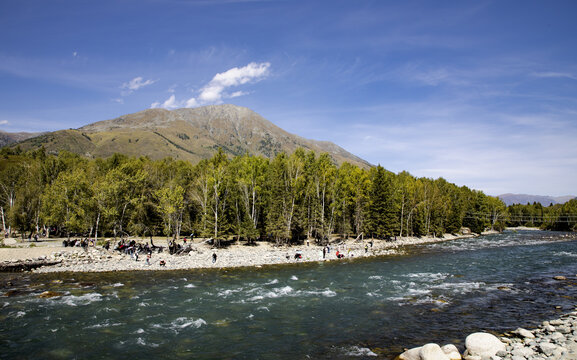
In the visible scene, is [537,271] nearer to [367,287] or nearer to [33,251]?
[367,287]

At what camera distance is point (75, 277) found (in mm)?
34375

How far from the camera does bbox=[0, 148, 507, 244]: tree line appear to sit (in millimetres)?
53406

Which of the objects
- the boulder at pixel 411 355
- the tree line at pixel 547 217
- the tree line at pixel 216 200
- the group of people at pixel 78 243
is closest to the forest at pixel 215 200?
the tree line at pixel 216 200

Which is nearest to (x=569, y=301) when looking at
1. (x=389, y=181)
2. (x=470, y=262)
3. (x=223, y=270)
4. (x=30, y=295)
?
(x=470, y=262)

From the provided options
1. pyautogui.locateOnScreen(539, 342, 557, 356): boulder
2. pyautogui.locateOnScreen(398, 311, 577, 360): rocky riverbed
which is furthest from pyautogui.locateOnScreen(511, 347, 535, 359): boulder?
pyautogui.locateOnScreen(539, 342, 557, 356): boulder

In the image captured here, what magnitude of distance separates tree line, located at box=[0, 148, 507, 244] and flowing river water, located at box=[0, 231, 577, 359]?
20394 millimetres

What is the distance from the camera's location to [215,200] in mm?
56812

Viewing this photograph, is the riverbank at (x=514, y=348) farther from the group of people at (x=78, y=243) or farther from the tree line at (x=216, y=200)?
the group of people at (x=78, y=243)

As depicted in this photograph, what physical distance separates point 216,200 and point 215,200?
1757mm

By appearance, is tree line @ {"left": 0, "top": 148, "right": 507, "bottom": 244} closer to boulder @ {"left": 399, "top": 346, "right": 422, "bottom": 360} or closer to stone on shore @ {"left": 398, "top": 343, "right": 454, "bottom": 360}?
boulder @ {"left": 399, "top": 346, "right": 422, "bottom": 360}

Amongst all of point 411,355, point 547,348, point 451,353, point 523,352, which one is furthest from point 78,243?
point 547,348

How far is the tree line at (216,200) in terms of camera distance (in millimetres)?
53406

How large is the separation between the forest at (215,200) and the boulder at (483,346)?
44331 mm

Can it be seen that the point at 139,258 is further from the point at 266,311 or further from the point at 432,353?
the point at 432,353
